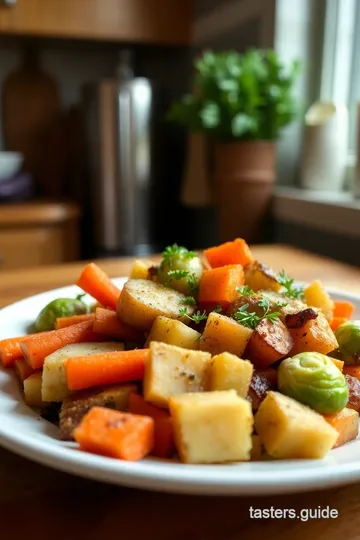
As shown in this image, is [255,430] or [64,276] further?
[64,276]

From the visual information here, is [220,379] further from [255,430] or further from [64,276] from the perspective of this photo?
[64,276]

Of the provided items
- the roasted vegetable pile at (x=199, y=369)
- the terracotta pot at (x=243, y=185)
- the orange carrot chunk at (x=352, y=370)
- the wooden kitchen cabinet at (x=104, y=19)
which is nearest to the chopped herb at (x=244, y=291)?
the roasted vegetable pile at (x=199, y=369)

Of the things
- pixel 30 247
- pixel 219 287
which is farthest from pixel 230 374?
pixel 30 247

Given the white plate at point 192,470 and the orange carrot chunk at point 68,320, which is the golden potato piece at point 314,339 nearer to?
the white plate at point 192,470

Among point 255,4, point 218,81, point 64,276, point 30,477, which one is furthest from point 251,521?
point 255,4

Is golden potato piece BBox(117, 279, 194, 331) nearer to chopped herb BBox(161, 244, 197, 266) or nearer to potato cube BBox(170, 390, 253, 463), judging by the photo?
chopped herb BBox(161, 244, 197, 266)
